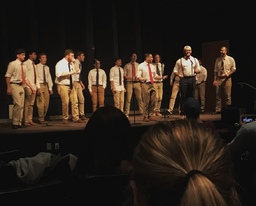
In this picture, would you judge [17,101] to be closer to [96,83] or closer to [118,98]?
[96,83]

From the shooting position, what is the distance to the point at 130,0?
10.9m

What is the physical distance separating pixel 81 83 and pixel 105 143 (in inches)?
268

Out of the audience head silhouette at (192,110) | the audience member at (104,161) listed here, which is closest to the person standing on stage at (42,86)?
the audience head silhouette at (192,110)

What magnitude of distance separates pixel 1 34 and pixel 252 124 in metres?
7.98

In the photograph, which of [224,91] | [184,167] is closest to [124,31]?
[224,91]

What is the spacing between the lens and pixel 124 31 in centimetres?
1085

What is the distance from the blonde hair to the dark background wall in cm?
889

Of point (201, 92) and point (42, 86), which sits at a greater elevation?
point (42, 86)

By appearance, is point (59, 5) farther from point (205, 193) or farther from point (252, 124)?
point (205, 193)

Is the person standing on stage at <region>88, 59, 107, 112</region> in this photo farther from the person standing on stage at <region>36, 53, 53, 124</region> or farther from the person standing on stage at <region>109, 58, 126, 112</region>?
the person standing on stage at <region>36, 53, 53, 124</region>

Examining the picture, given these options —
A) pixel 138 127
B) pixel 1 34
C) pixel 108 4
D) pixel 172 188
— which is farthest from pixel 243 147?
pixel 108 4

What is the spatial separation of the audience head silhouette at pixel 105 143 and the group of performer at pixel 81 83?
5641 millimetres

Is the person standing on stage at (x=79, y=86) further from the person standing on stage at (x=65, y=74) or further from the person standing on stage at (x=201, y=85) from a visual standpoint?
the person standing on stage at (x=201, y=85)

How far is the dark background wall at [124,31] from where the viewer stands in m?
9.48
